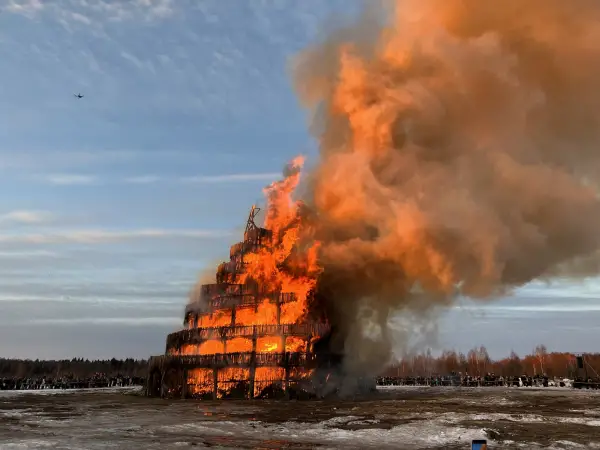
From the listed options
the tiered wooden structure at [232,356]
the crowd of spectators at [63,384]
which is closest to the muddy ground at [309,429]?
the tiered wooden structure at [232,356]

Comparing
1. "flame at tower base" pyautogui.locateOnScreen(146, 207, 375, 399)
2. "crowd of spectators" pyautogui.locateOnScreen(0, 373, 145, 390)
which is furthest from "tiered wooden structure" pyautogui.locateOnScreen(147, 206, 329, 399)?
"crowd of spectators" pyautogui.locateOnScreen(0, 373, 145, 390)

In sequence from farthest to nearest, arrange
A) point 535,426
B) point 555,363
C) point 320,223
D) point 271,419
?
point 555,363
point 320,223
point 271,419
point 535,426

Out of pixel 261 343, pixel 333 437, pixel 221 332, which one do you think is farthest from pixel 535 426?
pixel 221 332

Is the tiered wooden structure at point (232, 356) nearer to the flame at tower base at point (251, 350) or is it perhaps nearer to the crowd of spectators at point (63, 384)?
the flame at tower base at point (251, 350)

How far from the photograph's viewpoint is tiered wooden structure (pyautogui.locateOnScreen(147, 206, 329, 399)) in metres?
49.9

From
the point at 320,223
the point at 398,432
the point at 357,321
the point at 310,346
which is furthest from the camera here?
the point at 357,321

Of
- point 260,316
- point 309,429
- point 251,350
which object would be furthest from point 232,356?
point 309,429

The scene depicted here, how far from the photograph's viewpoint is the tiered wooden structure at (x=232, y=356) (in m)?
49.9

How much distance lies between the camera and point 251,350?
53.4m

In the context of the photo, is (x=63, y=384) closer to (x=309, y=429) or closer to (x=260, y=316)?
(x=260, y=316)

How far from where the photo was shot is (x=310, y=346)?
5100cm

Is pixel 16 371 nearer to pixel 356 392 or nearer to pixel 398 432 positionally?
pixel 356 392

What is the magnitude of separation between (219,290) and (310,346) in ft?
54.1

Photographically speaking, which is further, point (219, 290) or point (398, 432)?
point (219, 290)
